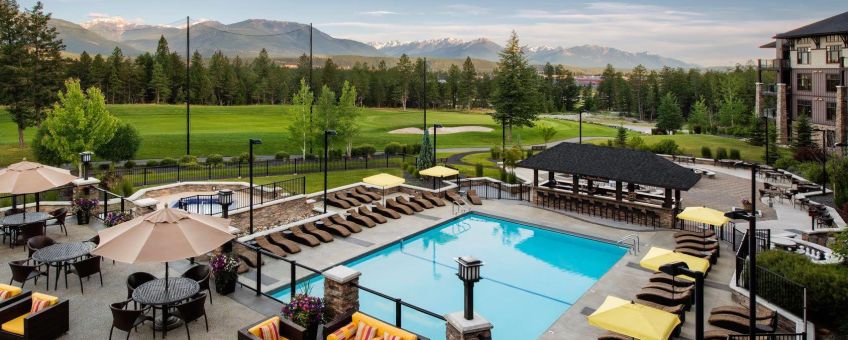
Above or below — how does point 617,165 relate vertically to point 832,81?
below

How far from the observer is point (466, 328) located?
8.86m

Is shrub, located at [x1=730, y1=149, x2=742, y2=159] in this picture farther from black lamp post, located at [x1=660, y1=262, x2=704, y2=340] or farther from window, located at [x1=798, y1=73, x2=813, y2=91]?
black lamp post, located at [x1=660, y1=262, x2=704, y2=340]

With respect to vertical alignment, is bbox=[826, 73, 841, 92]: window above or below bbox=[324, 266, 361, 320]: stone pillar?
above

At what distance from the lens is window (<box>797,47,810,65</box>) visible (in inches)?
1906

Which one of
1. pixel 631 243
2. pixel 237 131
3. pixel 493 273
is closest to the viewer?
pixel 493 273

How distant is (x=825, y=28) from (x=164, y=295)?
55874mm

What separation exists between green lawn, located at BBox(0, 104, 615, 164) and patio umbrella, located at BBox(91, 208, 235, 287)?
31165 millimetres

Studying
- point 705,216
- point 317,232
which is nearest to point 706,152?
point 705,216

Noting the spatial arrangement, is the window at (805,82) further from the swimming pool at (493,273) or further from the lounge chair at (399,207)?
the lounge chair at (399,207)

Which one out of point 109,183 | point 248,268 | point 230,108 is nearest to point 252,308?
point 248,268

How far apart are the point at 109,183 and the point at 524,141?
4800 cm

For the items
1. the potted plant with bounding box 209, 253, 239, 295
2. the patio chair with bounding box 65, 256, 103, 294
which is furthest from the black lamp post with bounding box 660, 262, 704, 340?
the patio chair with bounding box 65, 256, 103, 294

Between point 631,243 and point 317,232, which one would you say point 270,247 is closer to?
point 317,232

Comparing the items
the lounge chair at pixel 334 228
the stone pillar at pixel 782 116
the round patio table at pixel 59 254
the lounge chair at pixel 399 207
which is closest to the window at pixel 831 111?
the stone pillar at pixel 782 116
